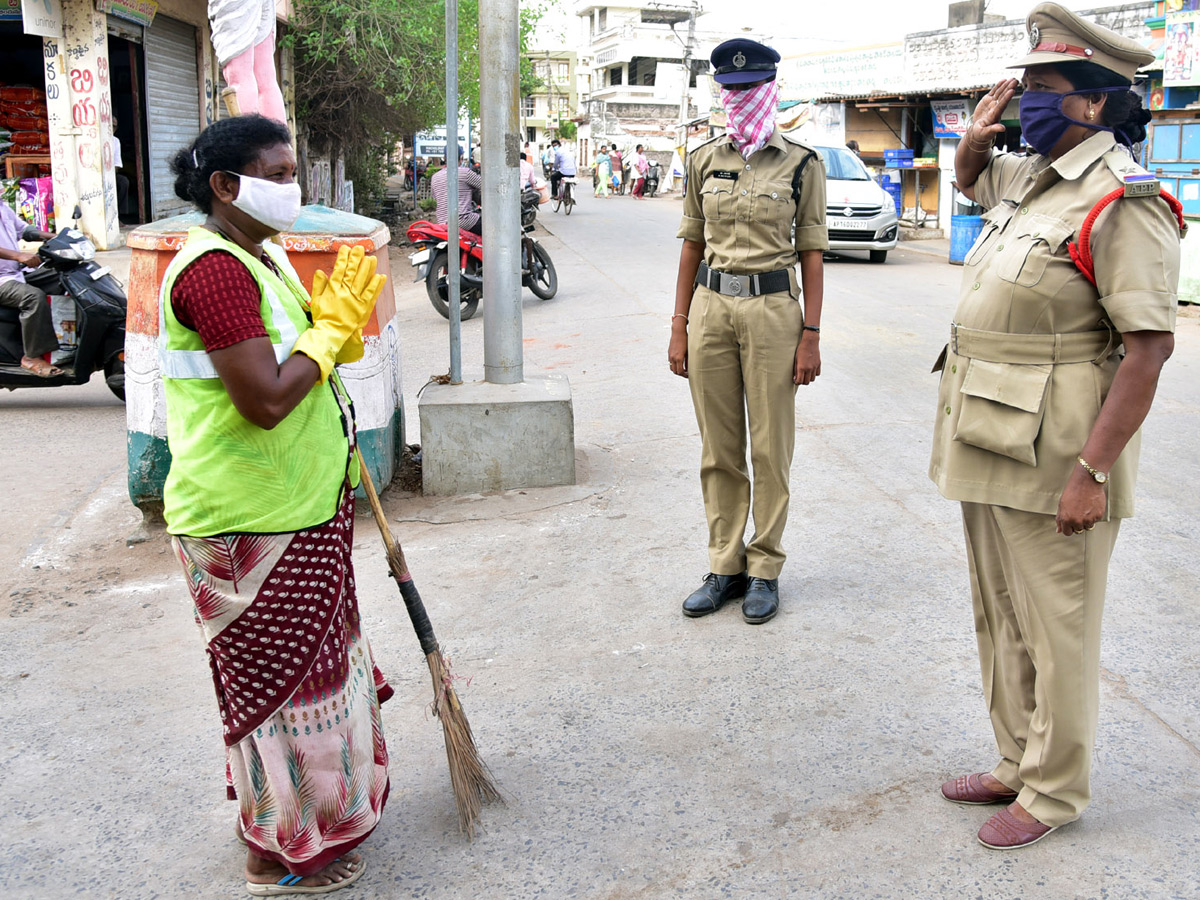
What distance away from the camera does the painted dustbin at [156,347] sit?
492cm

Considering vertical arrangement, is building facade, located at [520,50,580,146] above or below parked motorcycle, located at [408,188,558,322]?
above

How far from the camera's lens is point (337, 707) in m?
2.55

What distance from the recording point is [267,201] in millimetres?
2375

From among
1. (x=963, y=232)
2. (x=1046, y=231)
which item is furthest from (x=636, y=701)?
(x=963, y=232)

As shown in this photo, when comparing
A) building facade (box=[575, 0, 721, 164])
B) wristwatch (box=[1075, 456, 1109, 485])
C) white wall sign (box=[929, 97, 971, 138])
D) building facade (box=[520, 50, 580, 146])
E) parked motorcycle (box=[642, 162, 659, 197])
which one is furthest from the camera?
building facade (box=[520, 50, 580, 146])

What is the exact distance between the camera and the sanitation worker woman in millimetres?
2297

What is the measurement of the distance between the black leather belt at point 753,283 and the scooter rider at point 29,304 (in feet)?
18.1

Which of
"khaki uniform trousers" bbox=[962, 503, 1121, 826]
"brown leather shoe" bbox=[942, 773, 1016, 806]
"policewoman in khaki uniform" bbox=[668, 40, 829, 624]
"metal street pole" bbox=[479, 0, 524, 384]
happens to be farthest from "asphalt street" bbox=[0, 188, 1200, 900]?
"metal street pole" bbox=[479, 0, 524, 384]

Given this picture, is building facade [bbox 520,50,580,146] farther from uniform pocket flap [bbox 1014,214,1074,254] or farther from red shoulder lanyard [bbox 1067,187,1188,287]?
red shoulder lanyard [bbox 1067,187,1188,287]

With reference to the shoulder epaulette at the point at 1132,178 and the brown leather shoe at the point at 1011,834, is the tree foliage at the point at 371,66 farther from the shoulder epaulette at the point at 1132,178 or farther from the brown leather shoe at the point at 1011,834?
the brown leather shoe at the point at 1011,834

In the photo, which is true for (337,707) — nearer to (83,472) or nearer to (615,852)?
(615,852)

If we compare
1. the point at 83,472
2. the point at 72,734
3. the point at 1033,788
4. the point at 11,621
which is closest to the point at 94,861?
the point at 72,734

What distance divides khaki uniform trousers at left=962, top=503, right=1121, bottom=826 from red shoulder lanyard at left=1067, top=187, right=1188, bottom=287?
571 millimetres

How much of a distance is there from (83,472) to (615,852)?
4924 mm
